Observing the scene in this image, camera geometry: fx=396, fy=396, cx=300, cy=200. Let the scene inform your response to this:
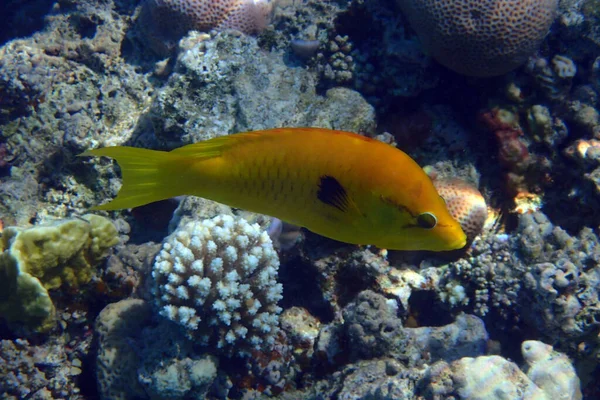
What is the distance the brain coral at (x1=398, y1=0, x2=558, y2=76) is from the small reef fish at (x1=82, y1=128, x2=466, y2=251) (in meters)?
3.33

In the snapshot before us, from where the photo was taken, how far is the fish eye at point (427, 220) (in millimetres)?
1938

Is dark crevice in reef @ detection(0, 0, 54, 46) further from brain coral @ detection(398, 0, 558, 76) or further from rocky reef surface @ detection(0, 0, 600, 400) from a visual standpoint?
brain coral @ detection(398, 0, 558, 76)

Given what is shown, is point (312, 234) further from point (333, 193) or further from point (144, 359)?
point (333, 193)

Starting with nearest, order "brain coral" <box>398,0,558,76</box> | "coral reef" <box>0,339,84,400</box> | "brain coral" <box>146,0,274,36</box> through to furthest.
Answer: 1. "coral reef" <box>0,339,84,400</box>
2. "brain coral" <box>398,0,558,76</box>
3. "brain coral" <box>146,0,274,36</box>

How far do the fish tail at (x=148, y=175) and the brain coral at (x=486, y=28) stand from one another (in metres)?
3.78

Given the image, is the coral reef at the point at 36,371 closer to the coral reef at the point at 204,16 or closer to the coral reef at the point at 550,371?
the coral reef at the point at 204,16

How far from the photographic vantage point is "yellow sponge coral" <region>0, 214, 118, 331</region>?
4.24 meters

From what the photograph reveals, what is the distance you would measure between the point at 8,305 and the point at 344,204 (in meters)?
4.28

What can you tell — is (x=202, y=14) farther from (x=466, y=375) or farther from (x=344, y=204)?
(x=466, y=375)

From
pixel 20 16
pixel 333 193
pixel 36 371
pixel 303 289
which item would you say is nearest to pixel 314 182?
pixel 333 193

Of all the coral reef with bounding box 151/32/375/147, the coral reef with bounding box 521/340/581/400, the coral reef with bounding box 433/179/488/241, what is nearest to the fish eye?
the coral reef with bounding box 521/340/581/400

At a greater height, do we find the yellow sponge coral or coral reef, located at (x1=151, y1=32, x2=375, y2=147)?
coral reef, located at (x1=151, y1=32, x2=375, y2=147)

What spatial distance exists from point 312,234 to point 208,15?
12.0 ft

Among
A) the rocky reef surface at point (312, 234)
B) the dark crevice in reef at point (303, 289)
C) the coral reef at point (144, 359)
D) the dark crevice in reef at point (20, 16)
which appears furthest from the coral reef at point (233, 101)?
the dark crevice in reef at point (20, 16)
